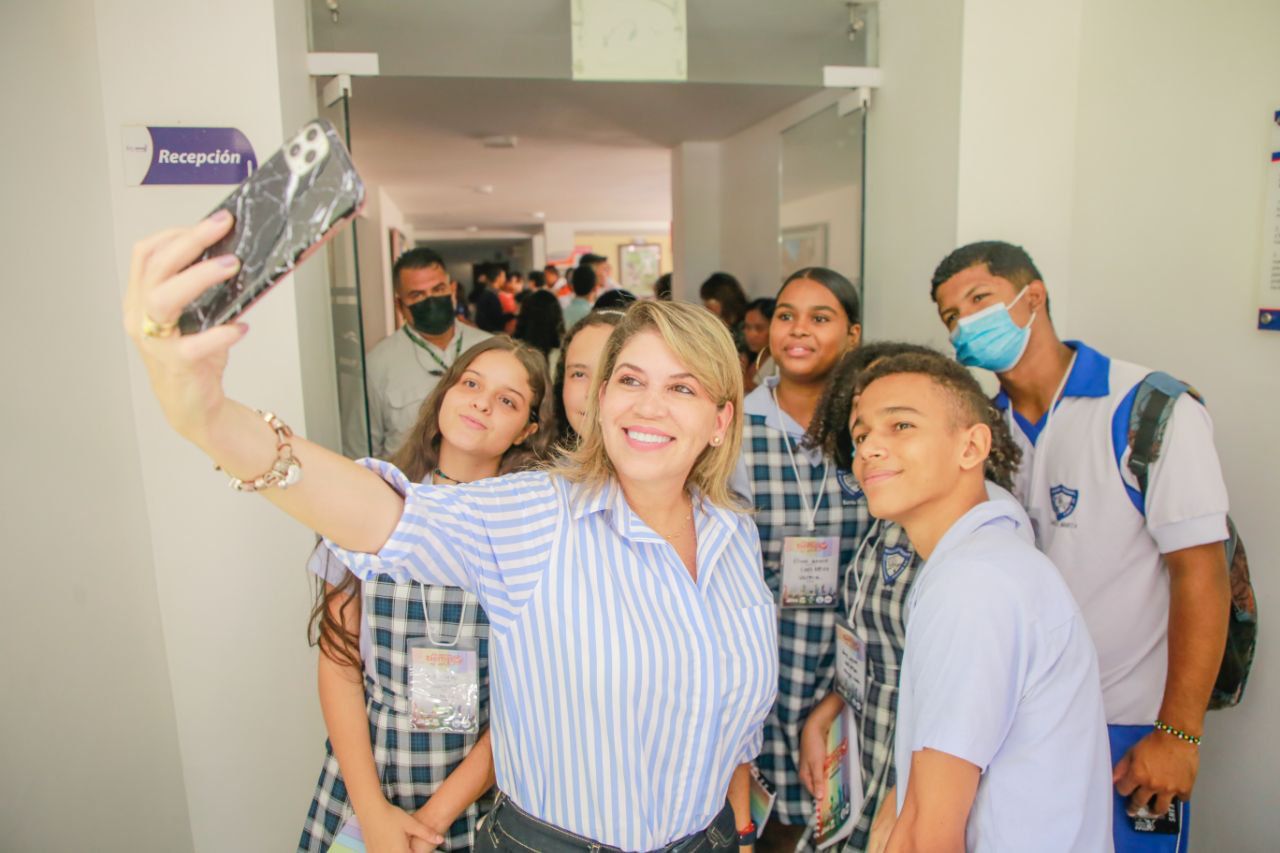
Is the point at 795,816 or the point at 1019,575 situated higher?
the point at 1019,575

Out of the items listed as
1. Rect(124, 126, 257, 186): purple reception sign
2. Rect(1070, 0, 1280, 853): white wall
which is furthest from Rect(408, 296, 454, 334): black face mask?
Rect(1070, 0, 1280, 853): white wall

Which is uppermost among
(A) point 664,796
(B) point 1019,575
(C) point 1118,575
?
(B) point 1019,575

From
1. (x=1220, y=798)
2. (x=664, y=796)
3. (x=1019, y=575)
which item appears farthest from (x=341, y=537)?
(x=1220, y=798)

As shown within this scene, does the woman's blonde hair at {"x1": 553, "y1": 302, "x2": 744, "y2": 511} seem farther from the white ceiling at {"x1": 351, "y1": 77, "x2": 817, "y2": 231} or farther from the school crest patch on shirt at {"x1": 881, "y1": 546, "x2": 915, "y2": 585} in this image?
the white ceiling at {"x1": 351, "y1": 77, "x2": 817, "y2": 231}

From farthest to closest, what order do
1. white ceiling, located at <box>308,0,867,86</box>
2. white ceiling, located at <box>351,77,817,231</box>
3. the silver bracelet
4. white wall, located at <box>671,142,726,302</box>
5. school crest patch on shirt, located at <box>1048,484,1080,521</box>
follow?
white wall, located at <box>671,142,726,302</box> → white ceiling, located at <box>351,77,817,231</box> → white ceiling, located at <box>308,0,867,86</box> → school crest patch on shirt, located at <box>1048,484,1080,521</box> → the silver bracelet

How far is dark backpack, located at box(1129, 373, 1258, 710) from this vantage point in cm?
174

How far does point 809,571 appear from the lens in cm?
197

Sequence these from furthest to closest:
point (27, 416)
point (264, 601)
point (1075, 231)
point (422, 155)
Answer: point (422, 155)
point (1075, 231)
point (264, 601)
point (27, 416)

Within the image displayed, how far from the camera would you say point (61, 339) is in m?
1.73

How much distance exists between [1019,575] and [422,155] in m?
6.43

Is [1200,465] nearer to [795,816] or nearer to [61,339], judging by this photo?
[795,816]

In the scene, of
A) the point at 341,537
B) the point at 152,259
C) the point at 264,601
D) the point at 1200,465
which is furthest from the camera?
the point at 264,601

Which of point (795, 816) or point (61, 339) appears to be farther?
point (795, 816)

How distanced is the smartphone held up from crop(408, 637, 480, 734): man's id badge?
0.91 m
